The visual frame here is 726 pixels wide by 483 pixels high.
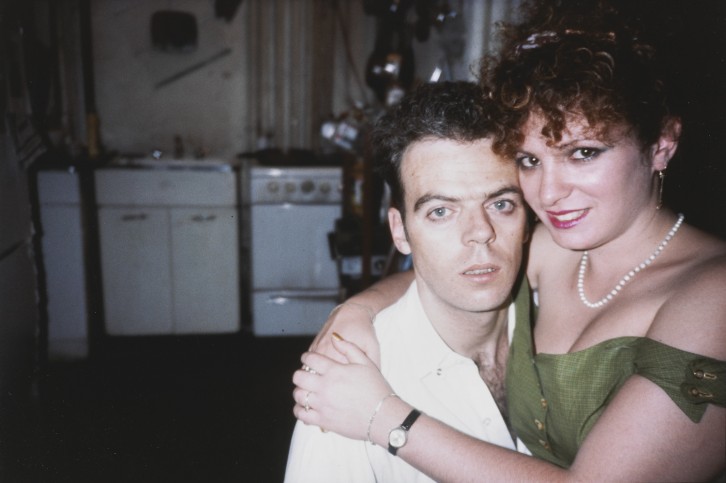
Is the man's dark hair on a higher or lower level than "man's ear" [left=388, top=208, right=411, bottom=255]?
higher

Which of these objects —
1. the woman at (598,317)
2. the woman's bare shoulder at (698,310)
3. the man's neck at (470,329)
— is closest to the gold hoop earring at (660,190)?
the woman at (598,317)

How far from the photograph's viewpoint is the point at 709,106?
1.19 m

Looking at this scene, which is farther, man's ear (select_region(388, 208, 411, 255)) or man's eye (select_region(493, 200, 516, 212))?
man's ear (select_region(388, 208, 411, 255))

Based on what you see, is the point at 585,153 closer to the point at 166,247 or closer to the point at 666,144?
the point at 666,144

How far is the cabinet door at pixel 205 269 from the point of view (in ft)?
11.5

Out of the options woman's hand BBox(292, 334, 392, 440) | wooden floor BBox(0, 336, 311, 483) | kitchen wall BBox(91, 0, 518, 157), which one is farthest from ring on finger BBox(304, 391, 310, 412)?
kitchen wall BBox(91, 0, 518, 157)

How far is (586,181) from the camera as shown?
1031mm

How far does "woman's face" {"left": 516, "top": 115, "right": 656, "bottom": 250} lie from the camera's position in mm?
1019

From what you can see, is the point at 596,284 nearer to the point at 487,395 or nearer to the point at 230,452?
the point at 487,395

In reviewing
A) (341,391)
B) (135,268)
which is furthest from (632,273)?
(135,268)

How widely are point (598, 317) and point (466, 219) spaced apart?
38cm

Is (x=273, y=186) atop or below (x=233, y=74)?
below

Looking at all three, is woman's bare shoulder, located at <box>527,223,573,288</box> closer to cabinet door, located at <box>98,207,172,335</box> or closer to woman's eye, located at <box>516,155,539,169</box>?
woman's eye, located at <box>516,155,539,169</box>

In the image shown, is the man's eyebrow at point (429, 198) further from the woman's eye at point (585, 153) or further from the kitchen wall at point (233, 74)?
the kitchen wall at point (233, 74)
